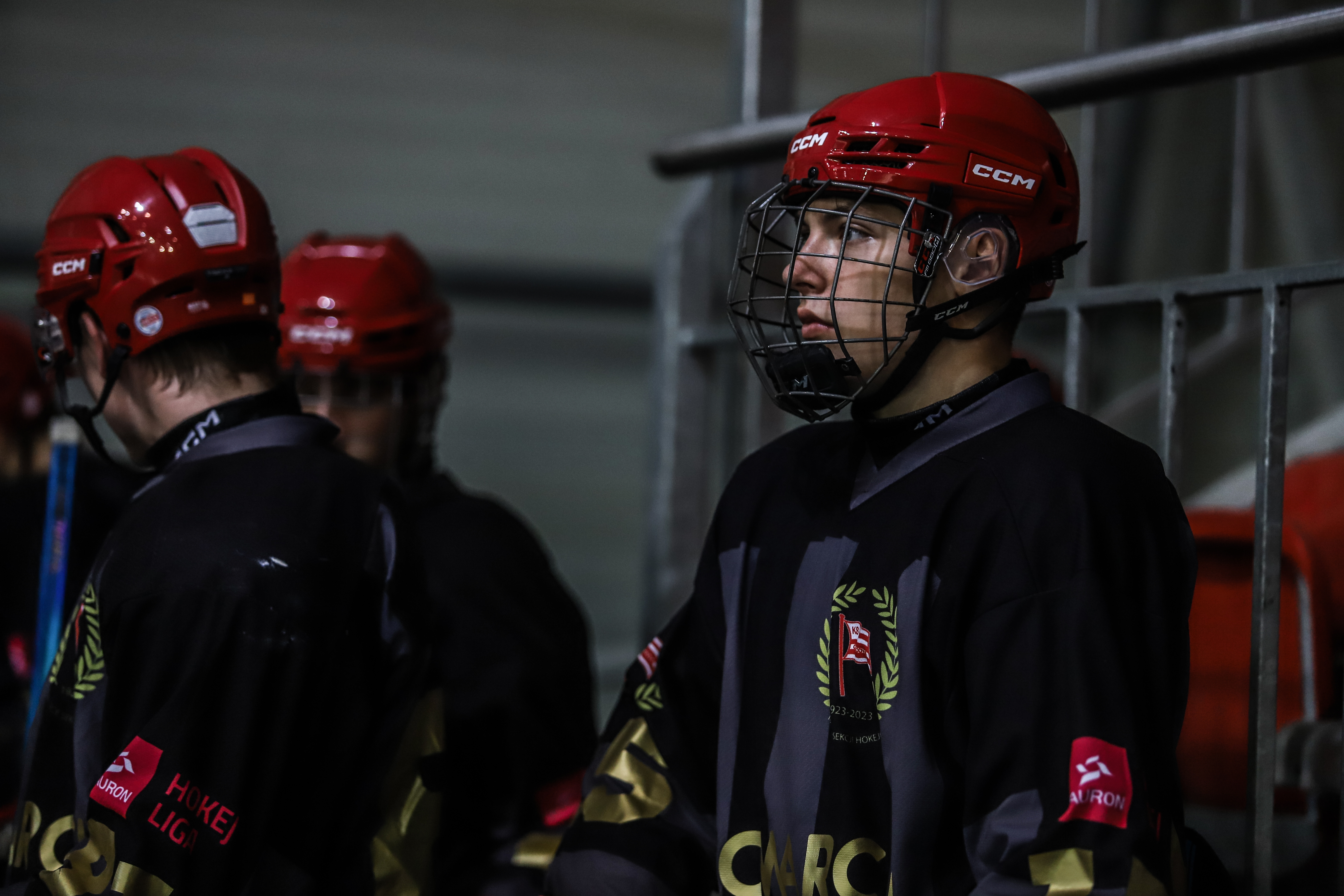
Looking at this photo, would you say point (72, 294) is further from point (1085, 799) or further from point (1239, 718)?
point (1239, 718)

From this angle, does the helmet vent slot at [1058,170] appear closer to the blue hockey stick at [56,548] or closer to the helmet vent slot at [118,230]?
the helmet vent slot at [118,230]

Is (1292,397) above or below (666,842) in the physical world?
above

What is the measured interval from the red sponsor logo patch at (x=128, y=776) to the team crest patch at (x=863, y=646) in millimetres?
765

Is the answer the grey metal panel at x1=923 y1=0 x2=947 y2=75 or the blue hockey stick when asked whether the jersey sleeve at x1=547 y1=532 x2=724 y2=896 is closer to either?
the blue hockey stick

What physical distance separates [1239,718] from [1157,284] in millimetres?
792

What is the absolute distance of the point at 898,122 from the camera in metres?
1.33

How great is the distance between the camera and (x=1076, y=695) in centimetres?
109

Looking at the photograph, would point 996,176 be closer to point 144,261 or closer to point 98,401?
point 144,261

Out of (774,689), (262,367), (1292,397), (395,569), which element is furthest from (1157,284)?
(1292,397)

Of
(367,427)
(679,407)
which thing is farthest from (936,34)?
(367,427)

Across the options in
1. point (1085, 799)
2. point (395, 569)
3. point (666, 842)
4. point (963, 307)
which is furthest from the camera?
point (395, 569)

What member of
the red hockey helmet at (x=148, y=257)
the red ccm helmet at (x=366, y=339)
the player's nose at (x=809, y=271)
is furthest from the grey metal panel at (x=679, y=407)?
the player's nose at (x=809, y=271)

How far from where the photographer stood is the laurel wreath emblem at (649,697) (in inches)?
60.2

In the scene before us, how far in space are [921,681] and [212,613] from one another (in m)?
0.82
